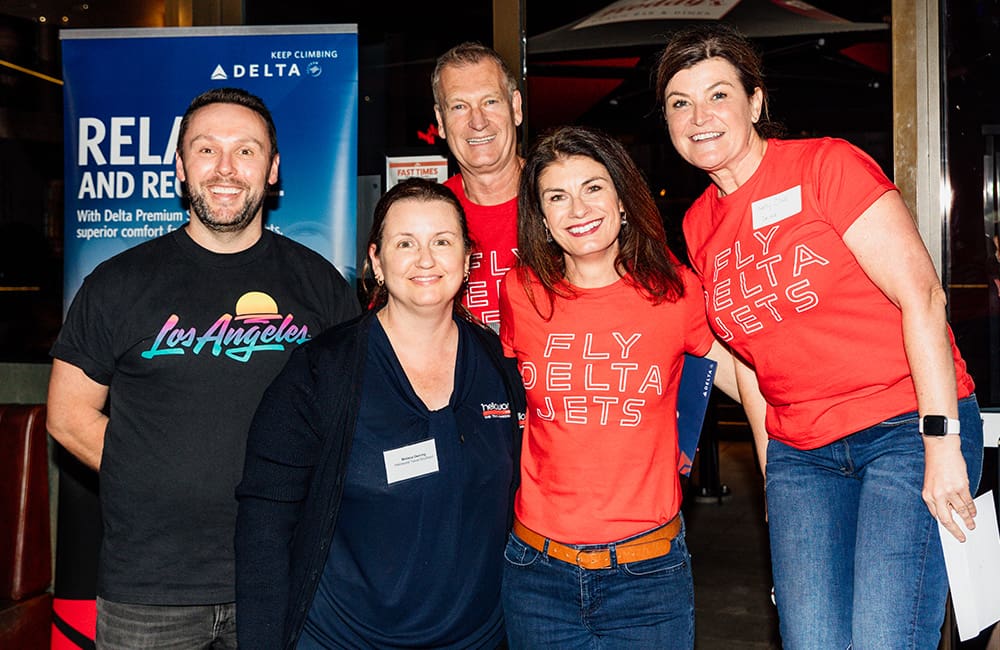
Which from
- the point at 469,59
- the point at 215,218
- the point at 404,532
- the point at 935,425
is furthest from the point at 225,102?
the point at 935,425

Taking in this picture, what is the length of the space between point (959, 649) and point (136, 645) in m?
2.83

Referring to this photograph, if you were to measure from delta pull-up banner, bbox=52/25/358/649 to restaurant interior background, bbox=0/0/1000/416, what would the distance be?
1.28ft

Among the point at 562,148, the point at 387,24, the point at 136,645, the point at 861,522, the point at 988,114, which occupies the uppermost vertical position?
the point at 387,24

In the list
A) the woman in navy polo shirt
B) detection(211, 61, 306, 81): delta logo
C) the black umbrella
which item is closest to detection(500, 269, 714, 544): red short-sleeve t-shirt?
the woman in navy polo shirt

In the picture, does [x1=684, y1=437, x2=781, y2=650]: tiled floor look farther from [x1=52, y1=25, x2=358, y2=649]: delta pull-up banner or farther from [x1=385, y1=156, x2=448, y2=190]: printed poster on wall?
[x1=52, y1=25, x2=358, y2=649]: delta pull-up banner

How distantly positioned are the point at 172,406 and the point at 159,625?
0.51 metres

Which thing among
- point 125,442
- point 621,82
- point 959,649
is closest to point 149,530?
point 125,442

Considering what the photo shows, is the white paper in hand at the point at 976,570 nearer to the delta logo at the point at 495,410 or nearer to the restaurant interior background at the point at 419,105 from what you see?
the restaurant interior background at the point at 419,105

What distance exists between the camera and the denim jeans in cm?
213

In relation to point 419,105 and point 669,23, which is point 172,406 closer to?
point 419,105

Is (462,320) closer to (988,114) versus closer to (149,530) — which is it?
(149,530)

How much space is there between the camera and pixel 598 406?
2096 mm

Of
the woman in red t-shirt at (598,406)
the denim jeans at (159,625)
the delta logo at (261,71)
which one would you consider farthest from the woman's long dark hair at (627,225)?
the delta logo at (261,71)

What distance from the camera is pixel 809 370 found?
209cm
